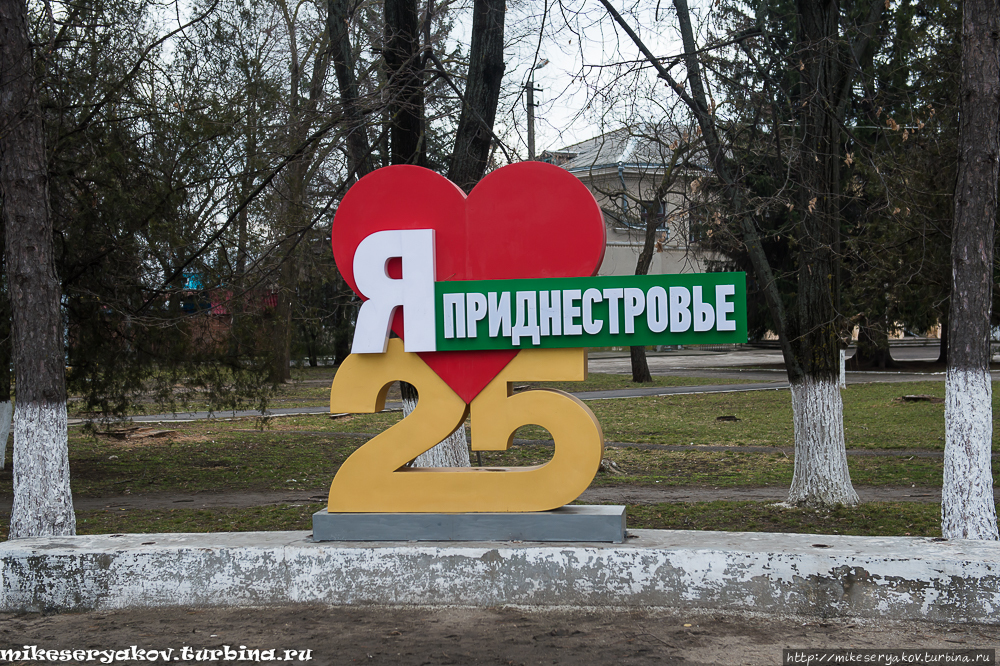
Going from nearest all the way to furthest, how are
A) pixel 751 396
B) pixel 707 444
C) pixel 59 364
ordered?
pixel 59 364 → pixel 707 444 → pixel 751 396

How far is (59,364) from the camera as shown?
6941 mm

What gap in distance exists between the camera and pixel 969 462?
597 cm

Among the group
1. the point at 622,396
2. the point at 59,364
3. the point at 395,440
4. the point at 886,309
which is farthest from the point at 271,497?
→ the point at 886,309

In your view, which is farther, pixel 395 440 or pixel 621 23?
pixel 621 23

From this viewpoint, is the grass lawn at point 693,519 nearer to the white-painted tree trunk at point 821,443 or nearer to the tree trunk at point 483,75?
the white-painted tree trunk at point 821,443

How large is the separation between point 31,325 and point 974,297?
7.23 metres

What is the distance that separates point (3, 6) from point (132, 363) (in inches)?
215

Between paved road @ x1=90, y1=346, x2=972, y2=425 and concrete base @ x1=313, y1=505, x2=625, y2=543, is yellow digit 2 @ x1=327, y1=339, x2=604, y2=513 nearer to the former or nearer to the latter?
concrete base @ x1=313, y1=505, x2=625, y2=543

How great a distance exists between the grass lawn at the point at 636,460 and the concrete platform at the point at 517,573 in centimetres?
272

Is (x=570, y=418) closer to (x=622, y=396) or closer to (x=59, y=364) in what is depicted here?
(x=59, y=364)

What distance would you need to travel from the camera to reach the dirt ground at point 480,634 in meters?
4.76

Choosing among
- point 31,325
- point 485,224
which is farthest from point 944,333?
point 31,325

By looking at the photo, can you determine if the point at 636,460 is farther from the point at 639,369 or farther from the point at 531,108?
the point at 639,369

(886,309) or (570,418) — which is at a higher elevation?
(886,309)
